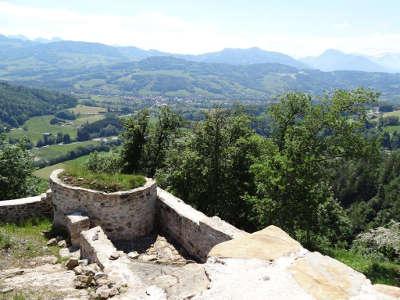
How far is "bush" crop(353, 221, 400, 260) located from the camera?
19375mm

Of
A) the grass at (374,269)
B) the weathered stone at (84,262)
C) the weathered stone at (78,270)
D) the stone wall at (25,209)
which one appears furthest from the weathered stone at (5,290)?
the grass at (374,269)

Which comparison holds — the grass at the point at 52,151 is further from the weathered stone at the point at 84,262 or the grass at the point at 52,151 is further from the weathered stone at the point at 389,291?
the weathered stone at the point at 389,291

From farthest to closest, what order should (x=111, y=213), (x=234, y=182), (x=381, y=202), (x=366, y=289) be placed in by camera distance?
(x=381, y=202) < (x=234, y=182) < (x=111, y=213) < (x=366, y=289)

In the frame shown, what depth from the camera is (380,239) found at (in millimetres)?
20188

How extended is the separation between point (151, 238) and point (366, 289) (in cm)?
1164

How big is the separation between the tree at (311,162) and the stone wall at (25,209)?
31.3 ft

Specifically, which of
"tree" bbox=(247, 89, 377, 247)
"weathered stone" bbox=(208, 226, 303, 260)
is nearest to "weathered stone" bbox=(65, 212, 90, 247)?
"tree" bbox=(247, 89, 377, 247)

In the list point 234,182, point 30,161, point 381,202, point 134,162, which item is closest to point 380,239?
point 234,182

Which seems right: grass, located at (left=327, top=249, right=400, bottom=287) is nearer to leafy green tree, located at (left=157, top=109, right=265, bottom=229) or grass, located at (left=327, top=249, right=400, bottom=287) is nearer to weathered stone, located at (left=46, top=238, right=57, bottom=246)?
leafy green tree, located at (left=157, top=109, right=265, bottom=229)

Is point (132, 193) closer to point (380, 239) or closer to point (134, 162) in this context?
point (380, 239)

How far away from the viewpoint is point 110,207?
1495 cm

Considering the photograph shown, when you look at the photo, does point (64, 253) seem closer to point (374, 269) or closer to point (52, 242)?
point (52, 242)

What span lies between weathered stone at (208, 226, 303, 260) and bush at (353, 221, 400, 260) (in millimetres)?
14625

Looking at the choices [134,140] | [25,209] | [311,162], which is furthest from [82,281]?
[134,140]
